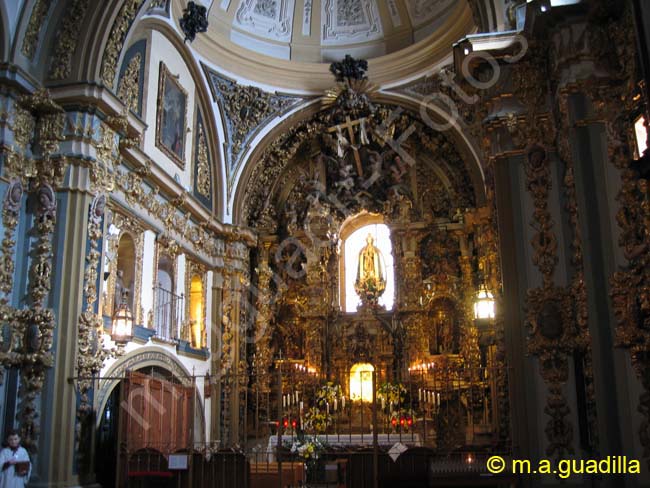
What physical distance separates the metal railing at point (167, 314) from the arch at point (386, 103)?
13.0 feet

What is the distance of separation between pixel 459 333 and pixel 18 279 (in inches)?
473

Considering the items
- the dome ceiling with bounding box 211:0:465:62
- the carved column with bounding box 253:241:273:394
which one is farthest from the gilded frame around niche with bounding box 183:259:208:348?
the dome ceiling with bounding box 211:0:465:62

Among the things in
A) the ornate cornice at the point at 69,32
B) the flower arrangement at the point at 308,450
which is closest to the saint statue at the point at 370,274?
the flower arrangement at the point at 308,450

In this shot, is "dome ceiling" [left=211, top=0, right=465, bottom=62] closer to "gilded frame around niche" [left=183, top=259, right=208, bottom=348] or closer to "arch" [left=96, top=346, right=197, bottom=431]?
"gilded frame around niche" [left=183, top=259, right=208, bottom=348]

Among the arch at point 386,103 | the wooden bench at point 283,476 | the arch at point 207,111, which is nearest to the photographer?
the wooden bench at point 283,476

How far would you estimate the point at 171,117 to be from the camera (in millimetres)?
16828

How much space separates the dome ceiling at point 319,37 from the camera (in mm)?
18812

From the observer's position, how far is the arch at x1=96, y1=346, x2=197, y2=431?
1249 cm

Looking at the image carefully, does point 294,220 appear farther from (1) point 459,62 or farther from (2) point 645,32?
(2) point 645,32

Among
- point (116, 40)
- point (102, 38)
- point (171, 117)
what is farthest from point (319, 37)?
point (102, 38)

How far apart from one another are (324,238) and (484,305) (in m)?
5.63

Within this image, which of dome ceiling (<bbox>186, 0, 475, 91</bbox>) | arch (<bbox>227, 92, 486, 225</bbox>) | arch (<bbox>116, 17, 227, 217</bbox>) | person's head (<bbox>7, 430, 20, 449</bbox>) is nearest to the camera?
person's head (<bbox>7, 430, 20, 449</bbox>)

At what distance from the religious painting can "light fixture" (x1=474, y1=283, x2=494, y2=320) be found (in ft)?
25.8

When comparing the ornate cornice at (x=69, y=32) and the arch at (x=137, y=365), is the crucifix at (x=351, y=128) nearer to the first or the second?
the arch at (x=137, y=365)
